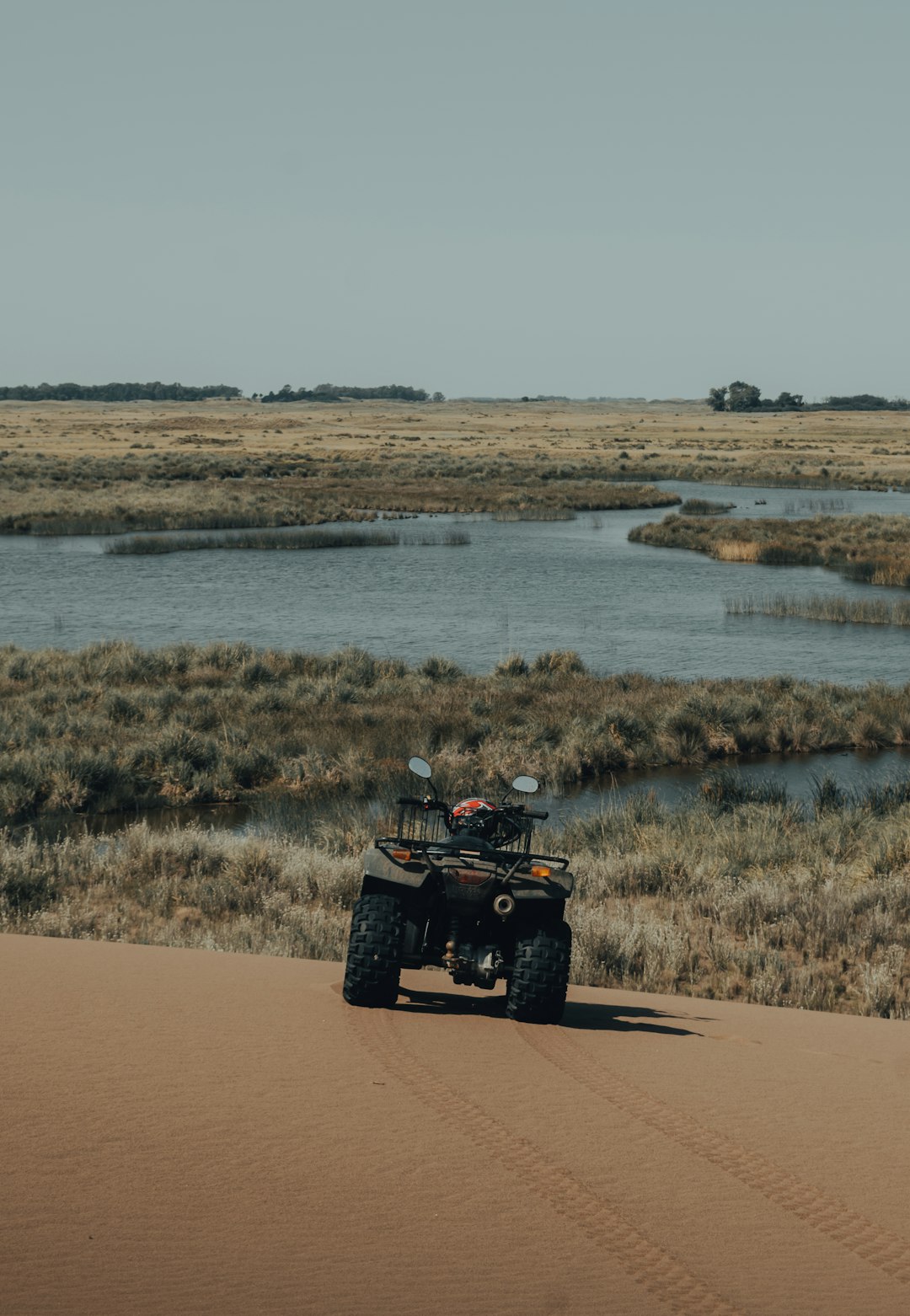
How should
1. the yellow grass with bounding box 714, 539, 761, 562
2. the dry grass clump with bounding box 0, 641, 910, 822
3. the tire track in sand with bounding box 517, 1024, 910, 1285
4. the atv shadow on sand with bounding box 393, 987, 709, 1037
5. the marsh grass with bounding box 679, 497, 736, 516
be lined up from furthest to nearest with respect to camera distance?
1. the marsh grass with bounding box 679, 497, 736, 516
2. the yellow grass with bounding box 714, 539, 761, 562
3. the dry grass clump with bounding box 0, 641, 910, 822
4. the atv shadow on sand with bounding box 393, 987, 709, 1037
5. the tire track in sand with bounding box 517, 1024, 910, 1285

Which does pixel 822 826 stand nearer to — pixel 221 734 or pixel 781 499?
pixel 221 734

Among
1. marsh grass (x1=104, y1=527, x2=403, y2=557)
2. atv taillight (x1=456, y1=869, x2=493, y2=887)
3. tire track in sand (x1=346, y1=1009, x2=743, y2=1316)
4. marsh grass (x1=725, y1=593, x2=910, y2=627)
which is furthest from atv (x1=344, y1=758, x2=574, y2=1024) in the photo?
marsh grass (x1=104, y1=527, x2=403, y2=557)

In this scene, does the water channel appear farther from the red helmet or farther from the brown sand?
the brown sand

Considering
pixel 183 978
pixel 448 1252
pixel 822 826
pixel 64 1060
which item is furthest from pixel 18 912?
pixel 822 826

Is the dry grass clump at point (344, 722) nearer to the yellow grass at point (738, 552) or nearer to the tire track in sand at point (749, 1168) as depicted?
the tire track in sand at point (749, 1168)

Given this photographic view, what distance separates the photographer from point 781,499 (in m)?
72.7

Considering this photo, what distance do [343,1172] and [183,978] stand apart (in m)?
3.02

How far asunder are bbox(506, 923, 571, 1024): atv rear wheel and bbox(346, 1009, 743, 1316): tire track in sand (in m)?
0.75

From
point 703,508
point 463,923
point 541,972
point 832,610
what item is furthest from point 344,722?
point 703,508

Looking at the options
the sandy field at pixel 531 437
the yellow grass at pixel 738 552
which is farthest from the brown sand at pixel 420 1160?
the sandy field at pixel 531 437

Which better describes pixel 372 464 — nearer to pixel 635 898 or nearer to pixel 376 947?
pixel 635 898

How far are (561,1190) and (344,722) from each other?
54.3ft

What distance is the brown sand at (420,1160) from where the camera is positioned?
3900 mm

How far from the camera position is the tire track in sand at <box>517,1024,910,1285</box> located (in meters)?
4.43
